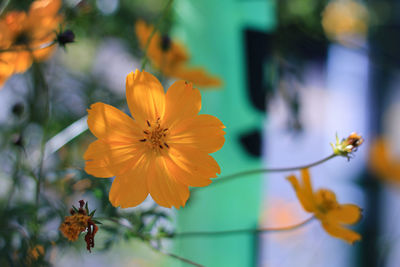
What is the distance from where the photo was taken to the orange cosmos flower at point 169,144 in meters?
0.23

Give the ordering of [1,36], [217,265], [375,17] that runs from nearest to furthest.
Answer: [1,36] → [217,265] → [375,17]

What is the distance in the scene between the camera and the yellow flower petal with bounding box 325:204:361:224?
347mm

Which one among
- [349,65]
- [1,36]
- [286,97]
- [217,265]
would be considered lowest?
[217,265]

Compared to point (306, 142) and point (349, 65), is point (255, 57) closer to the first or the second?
point (306, 142)

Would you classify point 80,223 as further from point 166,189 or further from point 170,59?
point 170,59

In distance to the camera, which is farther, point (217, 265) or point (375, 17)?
point (375, 17)

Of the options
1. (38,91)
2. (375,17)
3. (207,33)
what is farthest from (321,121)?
(38,91)

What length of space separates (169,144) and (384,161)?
109 centimetres

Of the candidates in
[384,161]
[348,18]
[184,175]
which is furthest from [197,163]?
[384,161]

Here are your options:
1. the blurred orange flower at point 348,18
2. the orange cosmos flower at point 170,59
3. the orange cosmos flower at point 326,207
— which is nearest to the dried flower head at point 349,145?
the orange cosmos flower at point 326,207

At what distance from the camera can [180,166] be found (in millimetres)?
253

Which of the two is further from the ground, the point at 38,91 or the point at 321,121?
the point at 321,121

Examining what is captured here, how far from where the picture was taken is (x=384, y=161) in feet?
3.85

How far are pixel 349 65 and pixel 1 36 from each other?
1.13 meters
